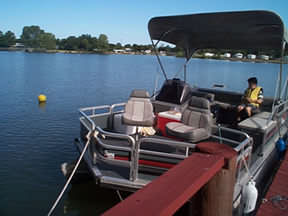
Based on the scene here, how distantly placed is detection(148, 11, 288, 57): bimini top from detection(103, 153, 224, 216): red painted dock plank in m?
4.03

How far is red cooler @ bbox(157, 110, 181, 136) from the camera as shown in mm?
5949

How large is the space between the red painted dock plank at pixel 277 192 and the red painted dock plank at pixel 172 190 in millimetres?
2564

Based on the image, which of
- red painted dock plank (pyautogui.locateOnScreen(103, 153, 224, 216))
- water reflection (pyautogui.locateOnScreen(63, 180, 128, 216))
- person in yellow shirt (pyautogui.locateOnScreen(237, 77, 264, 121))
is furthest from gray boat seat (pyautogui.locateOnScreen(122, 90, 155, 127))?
red painted dock plank (pyautogui.locateOnScreen(103, 153, 224, 216))

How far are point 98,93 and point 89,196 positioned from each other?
48.5ft

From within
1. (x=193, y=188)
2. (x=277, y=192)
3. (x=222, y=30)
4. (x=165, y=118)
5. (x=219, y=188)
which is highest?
(x=222, y=30)

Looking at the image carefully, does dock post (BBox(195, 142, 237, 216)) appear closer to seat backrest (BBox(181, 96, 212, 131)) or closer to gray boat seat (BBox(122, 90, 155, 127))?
seat backrest (BBox(181, 96, 212, 131))

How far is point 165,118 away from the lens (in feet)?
20.1

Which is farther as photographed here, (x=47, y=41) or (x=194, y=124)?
(x=47, y=41)

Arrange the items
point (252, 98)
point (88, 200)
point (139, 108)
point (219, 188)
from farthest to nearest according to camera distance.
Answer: point (252, 98)
point (88, 200)
point (139, 108)
point (219, 188)

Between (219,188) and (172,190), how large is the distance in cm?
62

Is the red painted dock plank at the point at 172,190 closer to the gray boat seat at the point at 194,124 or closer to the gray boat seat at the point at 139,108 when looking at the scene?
the gray boat seat at the point at 194,124

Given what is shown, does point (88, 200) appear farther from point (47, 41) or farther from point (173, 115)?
point (47, 41)

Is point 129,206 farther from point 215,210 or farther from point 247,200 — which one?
point 247,200

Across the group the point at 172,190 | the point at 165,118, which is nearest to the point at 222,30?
the point at 165,118
